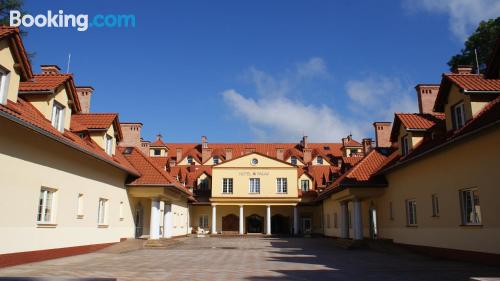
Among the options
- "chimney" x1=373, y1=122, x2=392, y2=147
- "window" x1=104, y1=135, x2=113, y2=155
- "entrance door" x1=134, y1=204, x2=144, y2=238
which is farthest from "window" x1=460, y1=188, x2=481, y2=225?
"entrance door" x1=134, y1=204, x2=144, y2=238

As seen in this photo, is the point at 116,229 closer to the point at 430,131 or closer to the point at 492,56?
the point at 430,131

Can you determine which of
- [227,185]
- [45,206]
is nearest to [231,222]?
[227,185]

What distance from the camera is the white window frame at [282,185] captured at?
153 ft

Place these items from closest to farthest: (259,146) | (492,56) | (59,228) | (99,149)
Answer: (492,56) < (59,228) < (99,149) < (259,146)

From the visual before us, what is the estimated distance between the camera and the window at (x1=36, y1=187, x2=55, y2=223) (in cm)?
1498

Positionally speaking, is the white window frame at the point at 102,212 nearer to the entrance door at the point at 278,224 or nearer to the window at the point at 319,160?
the entrance door at the point at 278,224

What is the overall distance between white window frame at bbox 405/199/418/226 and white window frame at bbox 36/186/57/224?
1530cm

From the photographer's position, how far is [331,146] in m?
59.7

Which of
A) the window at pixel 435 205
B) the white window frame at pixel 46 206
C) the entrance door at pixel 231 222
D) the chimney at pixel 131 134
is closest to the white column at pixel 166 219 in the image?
the chimney at pixel 131 134

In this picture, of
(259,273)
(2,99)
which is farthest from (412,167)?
(2,99)

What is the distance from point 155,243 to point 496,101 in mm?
17440

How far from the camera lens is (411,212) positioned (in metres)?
20.6

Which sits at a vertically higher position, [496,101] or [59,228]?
[496,101]

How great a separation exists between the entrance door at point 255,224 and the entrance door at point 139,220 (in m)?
23.2
